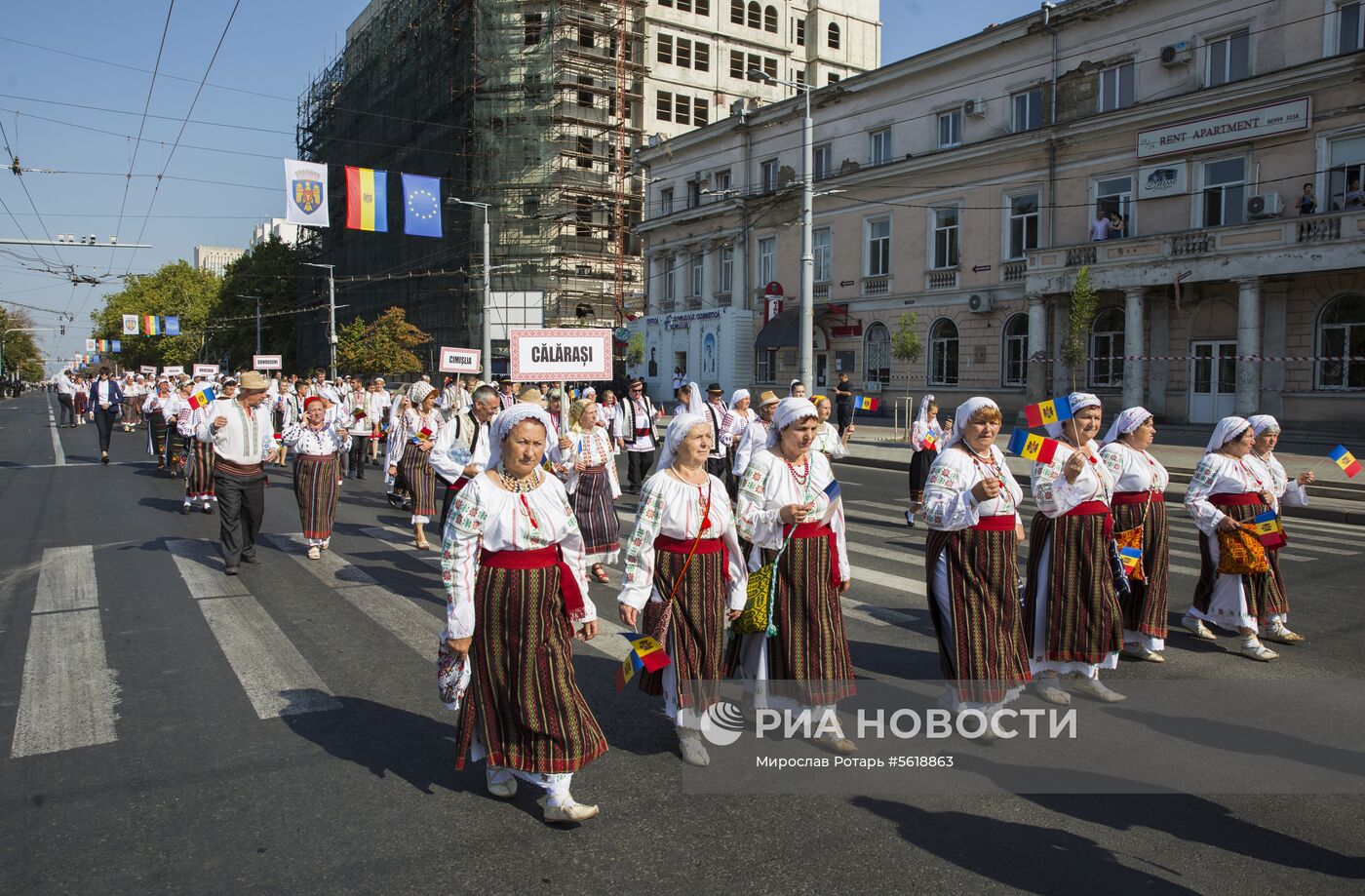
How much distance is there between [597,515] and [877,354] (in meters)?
29.7

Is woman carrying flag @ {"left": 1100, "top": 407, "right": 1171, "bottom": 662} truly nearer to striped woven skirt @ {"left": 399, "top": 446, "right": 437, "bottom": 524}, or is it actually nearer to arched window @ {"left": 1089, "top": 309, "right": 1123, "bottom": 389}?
striped woven skirt @ {"left": 399, "top": 446, "right": 437, "bottom": 524}

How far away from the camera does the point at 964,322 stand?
33.6 meters

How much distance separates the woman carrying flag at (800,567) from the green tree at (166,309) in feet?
287

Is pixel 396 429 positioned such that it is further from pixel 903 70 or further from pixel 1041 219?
pixel 903 70

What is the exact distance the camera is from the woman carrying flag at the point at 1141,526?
20.8 feet

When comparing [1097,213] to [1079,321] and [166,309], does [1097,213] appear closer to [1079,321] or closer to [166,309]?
[1079,321]

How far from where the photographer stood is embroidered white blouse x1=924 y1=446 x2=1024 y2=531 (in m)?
4.99

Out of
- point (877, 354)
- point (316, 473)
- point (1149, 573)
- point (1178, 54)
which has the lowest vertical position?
point (1149, 573)

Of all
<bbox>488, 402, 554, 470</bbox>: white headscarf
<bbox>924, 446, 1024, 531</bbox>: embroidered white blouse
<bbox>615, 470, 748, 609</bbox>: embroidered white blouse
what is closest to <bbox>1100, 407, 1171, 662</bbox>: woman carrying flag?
<bbox>924, 446, 1024, 531</bbox>: embroidered white blouse

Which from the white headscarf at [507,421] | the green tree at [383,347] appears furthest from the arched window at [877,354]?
the white headscarf at [507,421]

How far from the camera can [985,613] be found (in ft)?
16.4

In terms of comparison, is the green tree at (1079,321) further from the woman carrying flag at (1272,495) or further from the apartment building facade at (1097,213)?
the woman carrying flag at (1272,495)

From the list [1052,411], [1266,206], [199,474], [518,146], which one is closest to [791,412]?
[1052,411]

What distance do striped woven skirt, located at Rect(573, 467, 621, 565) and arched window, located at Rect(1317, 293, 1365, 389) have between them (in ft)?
75.1
